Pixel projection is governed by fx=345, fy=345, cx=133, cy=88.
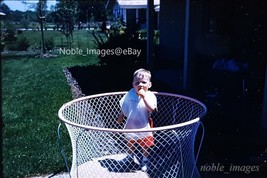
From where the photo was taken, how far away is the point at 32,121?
612 centimetres

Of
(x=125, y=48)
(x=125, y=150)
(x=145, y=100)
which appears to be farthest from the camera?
(x=125, y=48)

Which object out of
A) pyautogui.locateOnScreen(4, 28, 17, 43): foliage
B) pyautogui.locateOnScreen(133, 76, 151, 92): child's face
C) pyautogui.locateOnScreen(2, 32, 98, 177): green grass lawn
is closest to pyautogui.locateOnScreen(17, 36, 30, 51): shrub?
pyautogui.locateOnScreen(4, 28, 17, 43): foliage

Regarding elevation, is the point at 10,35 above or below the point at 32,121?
above

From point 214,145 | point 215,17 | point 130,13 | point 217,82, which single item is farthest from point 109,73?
point 130,13

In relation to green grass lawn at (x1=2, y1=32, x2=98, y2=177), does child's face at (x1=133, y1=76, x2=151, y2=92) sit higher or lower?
higher

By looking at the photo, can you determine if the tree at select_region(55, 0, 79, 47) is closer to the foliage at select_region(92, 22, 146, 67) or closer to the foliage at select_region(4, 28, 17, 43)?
the foliage at select_region(4, 28, 17, 43)

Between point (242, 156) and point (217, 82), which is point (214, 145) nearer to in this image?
point (242, 156)

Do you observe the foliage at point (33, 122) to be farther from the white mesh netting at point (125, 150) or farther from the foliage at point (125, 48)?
the foliage at point (125, 48)

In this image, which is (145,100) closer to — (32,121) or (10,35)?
(32,121)

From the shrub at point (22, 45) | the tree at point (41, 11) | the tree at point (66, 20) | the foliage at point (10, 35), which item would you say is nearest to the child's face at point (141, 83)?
the tree at point (41, 11)

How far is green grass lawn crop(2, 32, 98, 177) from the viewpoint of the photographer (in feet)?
14.2

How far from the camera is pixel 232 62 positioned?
20.9ft

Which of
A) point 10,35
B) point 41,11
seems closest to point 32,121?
point 41,11

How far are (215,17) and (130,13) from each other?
22017 millimetres
